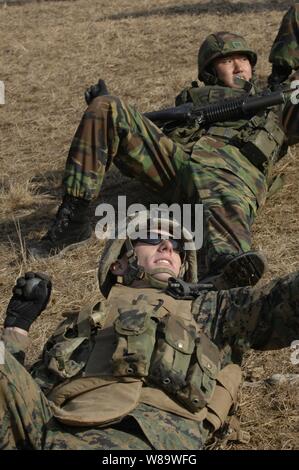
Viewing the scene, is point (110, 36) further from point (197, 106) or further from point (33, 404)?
point (33, 404)

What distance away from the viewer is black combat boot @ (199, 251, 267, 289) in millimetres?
5059

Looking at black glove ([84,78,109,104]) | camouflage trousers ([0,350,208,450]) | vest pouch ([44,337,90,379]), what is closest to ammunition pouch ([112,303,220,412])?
camouflage trousers ([0,350,208,450])

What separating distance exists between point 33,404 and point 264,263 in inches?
70.3

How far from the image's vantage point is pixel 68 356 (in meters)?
4.00

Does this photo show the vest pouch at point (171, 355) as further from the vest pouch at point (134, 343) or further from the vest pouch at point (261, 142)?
the vest pouch at point (261, 142)

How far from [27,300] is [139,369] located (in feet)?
2.90

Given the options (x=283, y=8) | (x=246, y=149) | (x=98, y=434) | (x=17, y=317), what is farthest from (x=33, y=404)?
(x=283, y=8)

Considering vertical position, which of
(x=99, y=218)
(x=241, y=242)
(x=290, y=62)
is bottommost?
(x=99, y=218)

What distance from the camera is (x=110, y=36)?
1159 cm

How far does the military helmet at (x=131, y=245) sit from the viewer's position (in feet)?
15.1

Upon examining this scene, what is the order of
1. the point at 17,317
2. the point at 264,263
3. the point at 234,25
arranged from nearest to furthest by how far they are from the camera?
1. the point at 17,317
2. the point at 264,263
3. the point at 234,25

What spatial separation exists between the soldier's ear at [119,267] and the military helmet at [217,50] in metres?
2.95

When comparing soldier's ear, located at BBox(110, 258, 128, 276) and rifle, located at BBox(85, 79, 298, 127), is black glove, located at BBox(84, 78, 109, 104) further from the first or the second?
soldier's ear, located at BBox(110, 258, 128, 276)
